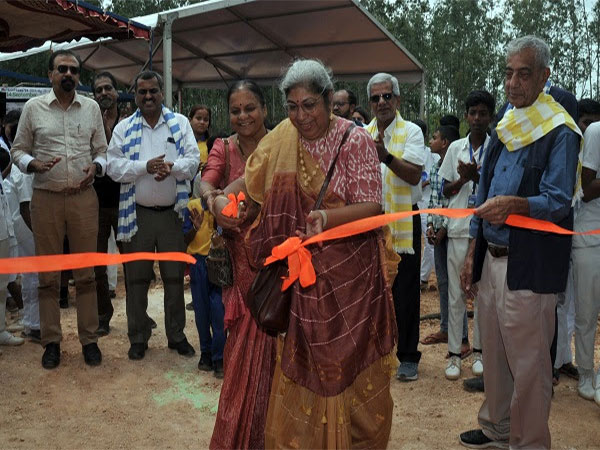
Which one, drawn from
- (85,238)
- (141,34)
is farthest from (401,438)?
(141,34)

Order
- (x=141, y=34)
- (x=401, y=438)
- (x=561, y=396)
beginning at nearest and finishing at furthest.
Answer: (x=401, y=438) → (x=561, y=396) → (x=141, y=34)

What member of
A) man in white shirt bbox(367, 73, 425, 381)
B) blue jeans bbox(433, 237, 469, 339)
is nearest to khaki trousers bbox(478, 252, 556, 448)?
man in white shirt bbox(367, 73, 425, 381)

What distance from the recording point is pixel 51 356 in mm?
5086

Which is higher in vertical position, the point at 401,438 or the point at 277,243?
the point at 277,243

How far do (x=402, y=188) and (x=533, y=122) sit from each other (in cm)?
158

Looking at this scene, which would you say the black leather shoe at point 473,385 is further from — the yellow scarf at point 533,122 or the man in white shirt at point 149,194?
the man in white shirt at point 149,194

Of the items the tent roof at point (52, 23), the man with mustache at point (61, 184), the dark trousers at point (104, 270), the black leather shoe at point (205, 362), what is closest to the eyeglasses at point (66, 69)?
the man with mustache at point (61, 184)

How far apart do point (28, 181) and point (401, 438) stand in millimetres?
4589

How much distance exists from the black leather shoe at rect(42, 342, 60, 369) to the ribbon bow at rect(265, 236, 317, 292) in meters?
3.18

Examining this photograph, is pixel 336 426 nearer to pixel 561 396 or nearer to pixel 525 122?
pixel 525 122

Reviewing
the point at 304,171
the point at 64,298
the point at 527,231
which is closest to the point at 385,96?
the point at 527,231

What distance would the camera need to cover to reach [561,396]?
4.49 meters

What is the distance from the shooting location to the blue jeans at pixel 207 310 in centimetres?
493

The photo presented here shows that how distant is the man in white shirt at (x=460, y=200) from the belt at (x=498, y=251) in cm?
145
